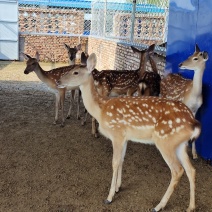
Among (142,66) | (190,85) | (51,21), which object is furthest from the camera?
(51,21)

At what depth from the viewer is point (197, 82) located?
4422mm

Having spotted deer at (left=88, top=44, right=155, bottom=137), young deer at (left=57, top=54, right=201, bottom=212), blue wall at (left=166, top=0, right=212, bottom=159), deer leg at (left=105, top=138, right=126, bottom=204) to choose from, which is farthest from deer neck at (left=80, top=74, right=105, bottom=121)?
spotted deer at (left=88, top=44, right=155, bottom=137)

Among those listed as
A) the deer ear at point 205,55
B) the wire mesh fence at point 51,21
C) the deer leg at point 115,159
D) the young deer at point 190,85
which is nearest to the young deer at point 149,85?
the young deer at point 190,85

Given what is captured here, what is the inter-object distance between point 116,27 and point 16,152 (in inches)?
298

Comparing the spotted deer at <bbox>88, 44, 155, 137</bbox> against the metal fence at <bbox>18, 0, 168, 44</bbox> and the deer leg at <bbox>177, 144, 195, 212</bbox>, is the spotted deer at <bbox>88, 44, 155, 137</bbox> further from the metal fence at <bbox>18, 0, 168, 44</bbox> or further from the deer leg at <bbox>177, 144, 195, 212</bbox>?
the metal fence at <bbox>18, 0, 168, 44</bbox>

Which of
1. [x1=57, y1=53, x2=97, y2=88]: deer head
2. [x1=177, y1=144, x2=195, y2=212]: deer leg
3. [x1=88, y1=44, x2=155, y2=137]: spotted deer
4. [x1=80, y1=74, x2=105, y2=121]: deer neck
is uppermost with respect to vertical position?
[x1=57, y1=53, x2=97, y2=88]: deer head

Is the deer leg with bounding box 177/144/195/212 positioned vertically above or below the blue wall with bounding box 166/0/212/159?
below

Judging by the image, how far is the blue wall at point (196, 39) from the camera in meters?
4.57

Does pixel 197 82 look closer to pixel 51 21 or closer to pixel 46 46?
pixel 46 46

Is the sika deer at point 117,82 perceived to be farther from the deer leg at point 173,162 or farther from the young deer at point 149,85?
the deer leg at point 173,162

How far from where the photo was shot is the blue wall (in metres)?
4.57

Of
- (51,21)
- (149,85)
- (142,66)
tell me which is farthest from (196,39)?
(51,21)

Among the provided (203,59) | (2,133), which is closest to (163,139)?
(203,59)

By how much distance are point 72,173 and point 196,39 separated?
91.8 inches
